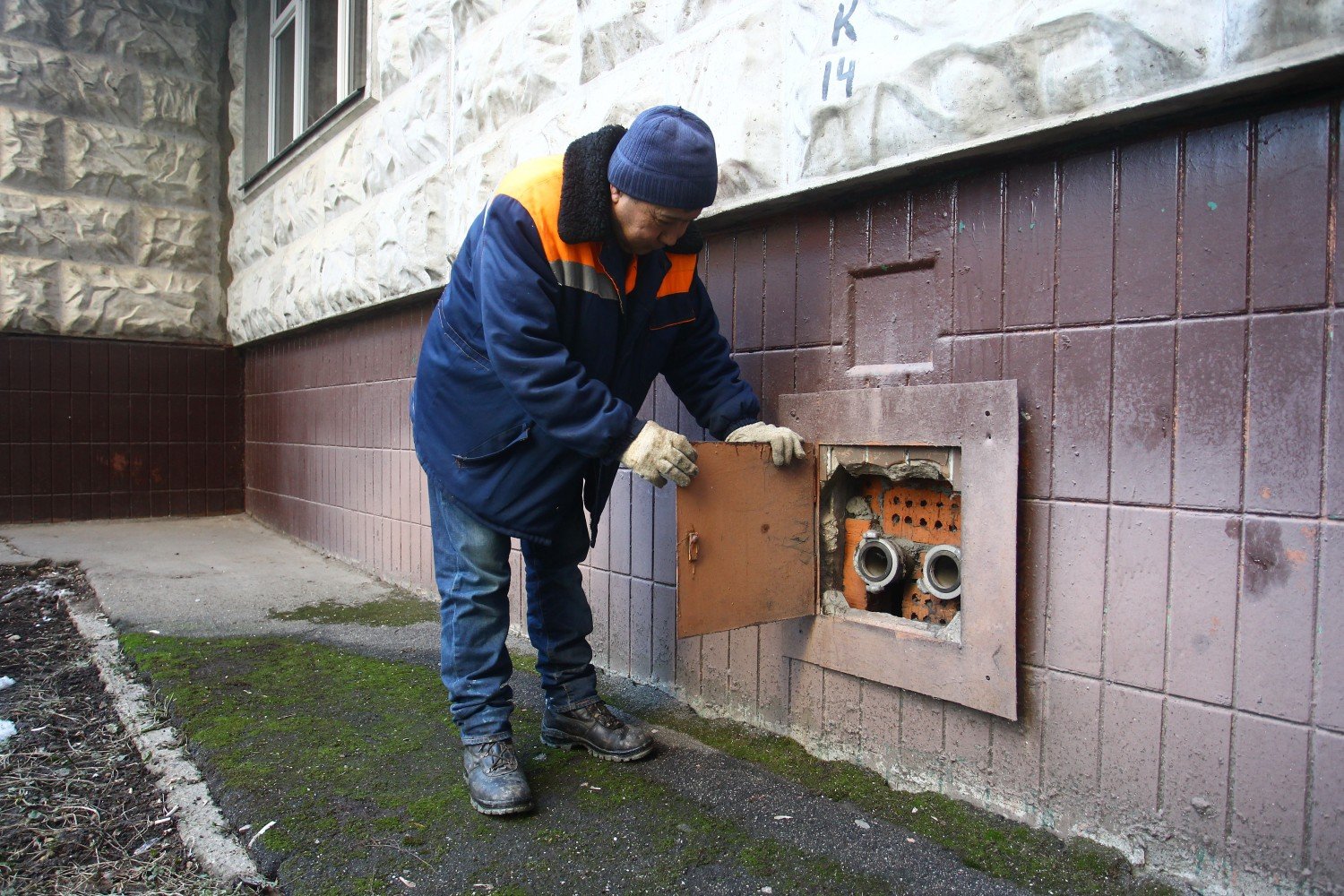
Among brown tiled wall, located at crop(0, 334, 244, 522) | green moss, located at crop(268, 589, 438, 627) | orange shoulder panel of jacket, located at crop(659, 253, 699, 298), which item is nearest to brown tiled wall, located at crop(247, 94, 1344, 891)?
orange shoulder panel of jacket, located at crop(659, 253, 699, 298)

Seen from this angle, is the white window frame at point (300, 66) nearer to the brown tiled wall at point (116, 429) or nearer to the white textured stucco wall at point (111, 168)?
the white textured stucco wall at point (111, 168)

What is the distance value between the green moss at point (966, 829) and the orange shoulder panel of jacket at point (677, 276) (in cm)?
135

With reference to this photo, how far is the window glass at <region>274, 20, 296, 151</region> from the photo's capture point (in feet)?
24.2

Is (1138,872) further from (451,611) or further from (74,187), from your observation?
(74,187)

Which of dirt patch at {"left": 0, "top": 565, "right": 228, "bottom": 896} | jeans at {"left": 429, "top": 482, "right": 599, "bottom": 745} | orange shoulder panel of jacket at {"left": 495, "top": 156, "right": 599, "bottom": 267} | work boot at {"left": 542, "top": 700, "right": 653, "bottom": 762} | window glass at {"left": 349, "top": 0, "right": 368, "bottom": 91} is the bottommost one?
dirt patch at {"left": 0, "top": 565, "right": 228, "bottom": 896}

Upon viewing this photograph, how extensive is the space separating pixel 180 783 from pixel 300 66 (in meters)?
6.18

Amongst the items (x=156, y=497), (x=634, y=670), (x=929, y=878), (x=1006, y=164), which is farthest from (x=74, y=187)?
(x=929, y=878)

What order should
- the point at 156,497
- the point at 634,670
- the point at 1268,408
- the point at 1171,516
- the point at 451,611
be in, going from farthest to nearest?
1. the point at 156,497
2. the point at 634,670
3. the point at 451,611
4. the point at 1171,516
5. the point at 1268,408

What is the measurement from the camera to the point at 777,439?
90.0 inches

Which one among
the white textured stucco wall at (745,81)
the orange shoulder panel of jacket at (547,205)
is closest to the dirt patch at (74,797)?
the orange shoulder panel of jacket at (547,205)

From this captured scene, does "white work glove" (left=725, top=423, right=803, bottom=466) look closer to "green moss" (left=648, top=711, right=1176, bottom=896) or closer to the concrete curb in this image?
"green moss" (left=648, top=711, right=1176, bottom=896)

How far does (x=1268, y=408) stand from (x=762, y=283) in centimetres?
142

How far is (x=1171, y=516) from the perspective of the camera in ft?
5.95

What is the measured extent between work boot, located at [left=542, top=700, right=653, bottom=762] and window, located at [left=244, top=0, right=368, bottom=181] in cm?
418
